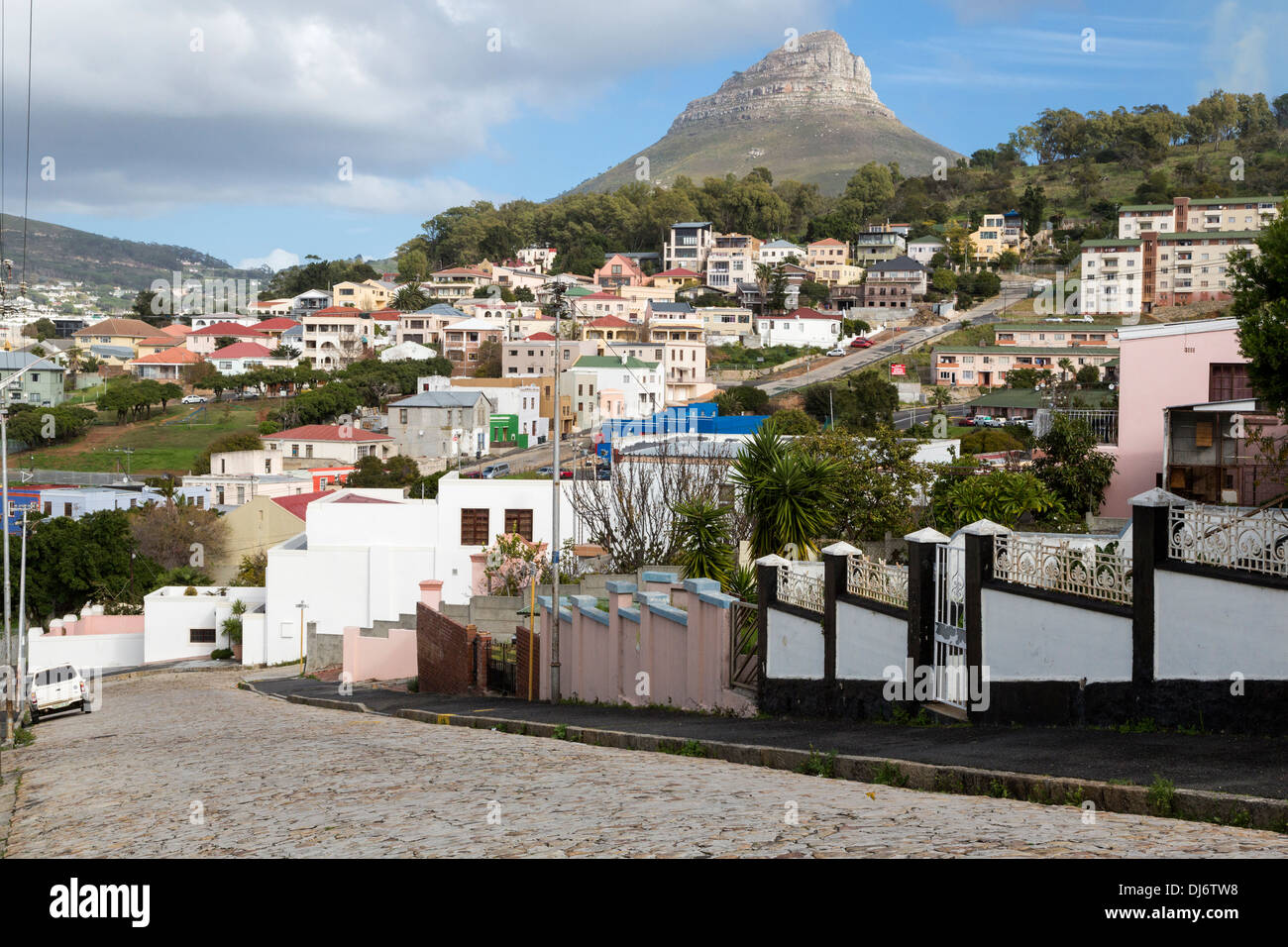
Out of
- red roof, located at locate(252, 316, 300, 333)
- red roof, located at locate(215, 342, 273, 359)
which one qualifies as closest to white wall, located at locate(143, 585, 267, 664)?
red roof, located at locate(215, 342, 273, 359)

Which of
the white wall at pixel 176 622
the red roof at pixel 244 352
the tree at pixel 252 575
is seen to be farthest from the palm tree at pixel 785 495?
the red roof at pixel 244 352

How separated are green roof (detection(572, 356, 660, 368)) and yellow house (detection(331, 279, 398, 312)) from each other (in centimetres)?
5120

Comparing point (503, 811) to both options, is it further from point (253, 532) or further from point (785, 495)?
point (253, 532)

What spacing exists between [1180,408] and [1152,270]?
91.7m

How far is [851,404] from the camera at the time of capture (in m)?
80.9

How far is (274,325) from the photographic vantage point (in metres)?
133

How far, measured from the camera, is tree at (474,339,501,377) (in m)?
112

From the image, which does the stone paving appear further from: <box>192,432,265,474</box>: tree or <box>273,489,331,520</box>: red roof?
<box>192,432,265,474</box>: tree

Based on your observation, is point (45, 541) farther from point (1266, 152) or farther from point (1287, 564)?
point (1266, 152)

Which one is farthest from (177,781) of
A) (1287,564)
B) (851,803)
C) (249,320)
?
(249,320)

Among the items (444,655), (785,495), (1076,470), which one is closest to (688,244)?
(1076,470)

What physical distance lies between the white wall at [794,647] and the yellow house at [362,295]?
134281 millimetres

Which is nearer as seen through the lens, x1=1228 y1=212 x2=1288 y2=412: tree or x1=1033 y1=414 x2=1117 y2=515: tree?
x1=1228 y1=212 x2=1288 y2=412: tree
